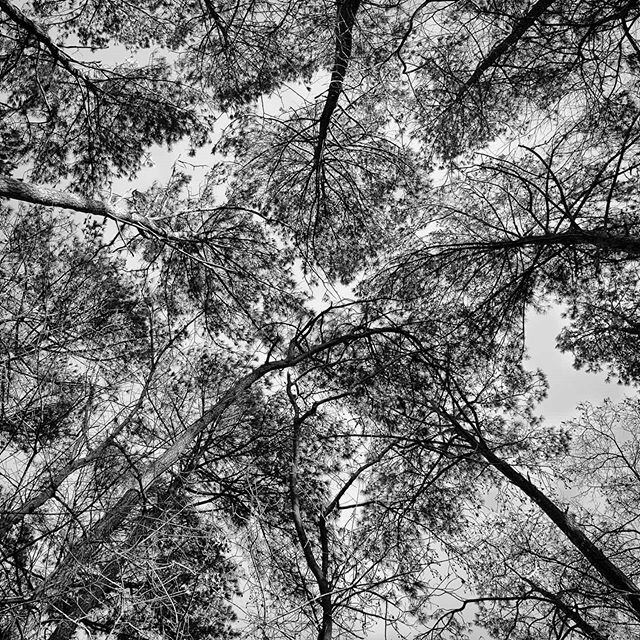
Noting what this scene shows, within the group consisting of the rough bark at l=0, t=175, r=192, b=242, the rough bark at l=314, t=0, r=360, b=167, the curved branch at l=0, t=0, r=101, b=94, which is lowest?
the rough bark at l=0, t=175, r=192, b=242

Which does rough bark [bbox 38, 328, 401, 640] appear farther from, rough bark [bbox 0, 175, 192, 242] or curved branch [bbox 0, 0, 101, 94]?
curved branch [bbox 0, 0, 101, 94]

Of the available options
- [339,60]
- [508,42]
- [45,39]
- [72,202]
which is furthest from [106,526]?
[508,42]

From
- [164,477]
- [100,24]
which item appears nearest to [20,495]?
[164,477]

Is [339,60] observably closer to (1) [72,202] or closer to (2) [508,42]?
(2) [508,42]

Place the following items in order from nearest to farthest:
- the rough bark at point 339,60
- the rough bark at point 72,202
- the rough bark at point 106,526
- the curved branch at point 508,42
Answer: the rough bark at point 106,526, the rough bark at point 72,202, the rough bark at point 339,60, the curved branch at point 508,42

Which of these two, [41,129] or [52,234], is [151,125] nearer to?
[41,129]

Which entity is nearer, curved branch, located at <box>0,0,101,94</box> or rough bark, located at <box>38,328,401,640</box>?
rough bark, located at <box>38,328,401,640</box>

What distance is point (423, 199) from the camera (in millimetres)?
5594

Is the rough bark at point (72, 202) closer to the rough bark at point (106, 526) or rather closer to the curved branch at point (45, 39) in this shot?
the curved branch at point (45, 39)

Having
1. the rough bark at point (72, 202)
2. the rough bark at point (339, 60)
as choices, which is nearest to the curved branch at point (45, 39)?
the rough bark at point (72, 202)

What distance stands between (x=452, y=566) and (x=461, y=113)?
451cm

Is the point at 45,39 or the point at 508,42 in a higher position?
the point at 508,42

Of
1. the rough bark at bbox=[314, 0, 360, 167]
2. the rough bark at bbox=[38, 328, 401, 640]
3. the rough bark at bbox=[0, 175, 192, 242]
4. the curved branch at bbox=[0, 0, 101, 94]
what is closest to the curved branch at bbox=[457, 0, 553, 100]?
the rough bark at bbox=[314, 0, 360, 167]

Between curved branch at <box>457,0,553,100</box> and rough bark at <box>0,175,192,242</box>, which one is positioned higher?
curved branch at <box>457,0,553,100</box>
